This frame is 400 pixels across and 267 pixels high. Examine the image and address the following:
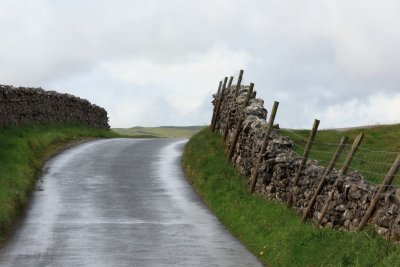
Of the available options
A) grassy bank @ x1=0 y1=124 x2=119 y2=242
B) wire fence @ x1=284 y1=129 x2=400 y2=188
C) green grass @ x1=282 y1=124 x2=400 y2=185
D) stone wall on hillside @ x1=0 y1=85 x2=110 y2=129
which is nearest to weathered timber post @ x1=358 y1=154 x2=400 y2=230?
wire fence @ x1=284 y1=129 x2=400 y2=188

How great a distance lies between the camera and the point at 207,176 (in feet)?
81.3

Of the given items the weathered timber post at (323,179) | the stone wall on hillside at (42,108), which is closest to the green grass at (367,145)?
the weathered timber post at (323,179)

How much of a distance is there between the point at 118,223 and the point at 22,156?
1000 centimetres

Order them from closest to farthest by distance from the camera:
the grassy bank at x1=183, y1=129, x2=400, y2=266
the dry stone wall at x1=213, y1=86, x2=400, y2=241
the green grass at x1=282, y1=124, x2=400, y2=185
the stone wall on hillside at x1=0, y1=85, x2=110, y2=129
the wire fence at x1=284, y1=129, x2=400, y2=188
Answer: the grassy bank at x1=183, y1=129, x2=400, y2=266
the dry stone wall at x1=213, y1=86, x2=400, y2=241
the wire fence at x1=284, y1=129, x2=400, y2=188
the green grass at x1=282, y1=124, x2=400, y2=185
the stone wall on hillside at x1=0, y1=85, x2=110, y2=129

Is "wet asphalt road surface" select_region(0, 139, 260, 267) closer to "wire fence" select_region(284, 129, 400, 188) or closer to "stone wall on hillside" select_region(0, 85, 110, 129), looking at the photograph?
"wire fence" select_region(284, 129, 400, 188)

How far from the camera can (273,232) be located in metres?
16.2

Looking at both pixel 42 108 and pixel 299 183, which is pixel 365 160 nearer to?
pixel 299 183

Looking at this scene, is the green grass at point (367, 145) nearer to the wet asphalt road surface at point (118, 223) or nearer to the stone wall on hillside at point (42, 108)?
the wet asphalt road surface at point (118, 223)

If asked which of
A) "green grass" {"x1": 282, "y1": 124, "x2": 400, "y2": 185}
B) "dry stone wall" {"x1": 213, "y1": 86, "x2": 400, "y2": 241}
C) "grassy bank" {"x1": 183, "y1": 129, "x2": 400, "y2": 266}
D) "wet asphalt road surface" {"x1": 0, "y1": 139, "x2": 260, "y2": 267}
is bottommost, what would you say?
"wet asphalt road surface" {"x1": 0, "y1": 139, "x2": 260, "y2": 267}

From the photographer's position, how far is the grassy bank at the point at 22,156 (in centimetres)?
1975

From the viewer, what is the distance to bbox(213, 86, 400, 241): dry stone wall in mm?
12688

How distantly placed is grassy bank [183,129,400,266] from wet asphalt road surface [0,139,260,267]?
0.39m

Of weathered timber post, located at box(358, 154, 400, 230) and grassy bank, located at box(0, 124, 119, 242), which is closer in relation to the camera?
weathered timber post, located at box(358, 154, 400, 230)

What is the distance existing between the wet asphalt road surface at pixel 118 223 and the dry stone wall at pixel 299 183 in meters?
1.88
